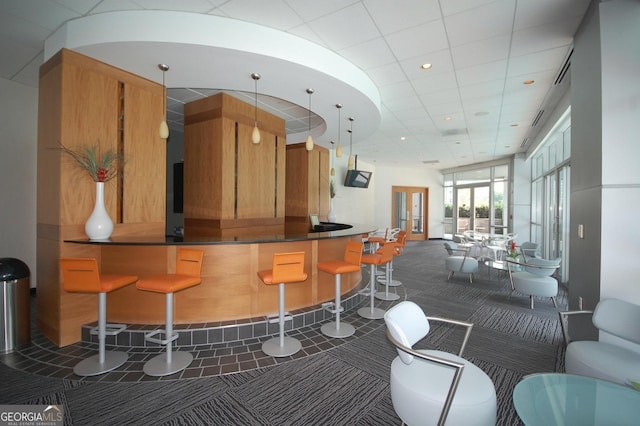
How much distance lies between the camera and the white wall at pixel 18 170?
432cm

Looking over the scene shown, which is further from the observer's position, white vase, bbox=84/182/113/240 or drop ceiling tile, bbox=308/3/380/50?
white vase, bbox=84/182/113/240

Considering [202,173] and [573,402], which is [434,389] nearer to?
[573,402]

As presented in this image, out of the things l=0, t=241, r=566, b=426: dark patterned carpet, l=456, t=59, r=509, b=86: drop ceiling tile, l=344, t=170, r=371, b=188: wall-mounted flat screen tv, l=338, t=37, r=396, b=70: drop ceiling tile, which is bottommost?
l=0, t=241, r=566, b=426: dark patterned carpet

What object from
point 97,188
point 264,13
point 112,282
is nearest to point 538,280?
point 264,13

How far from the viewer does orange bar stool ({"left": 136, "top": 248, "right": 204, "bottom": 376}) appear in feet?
8.51

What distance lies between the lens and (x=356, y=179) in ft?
34.3

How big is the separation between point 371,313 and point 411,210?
10429 mm

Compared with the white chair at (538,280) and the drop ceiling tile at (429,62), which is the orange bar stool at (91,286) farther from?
the white chair at (538,280)

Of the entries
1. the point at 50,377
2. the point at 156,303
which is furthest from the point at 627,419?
the point at 50,377

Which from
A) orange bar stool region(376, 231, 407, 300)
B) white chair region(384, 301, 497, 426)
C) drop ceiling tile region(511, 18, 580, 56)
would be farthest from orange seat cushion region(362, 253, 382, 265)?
drop ceiling tile region(511, 18, 580, 56)

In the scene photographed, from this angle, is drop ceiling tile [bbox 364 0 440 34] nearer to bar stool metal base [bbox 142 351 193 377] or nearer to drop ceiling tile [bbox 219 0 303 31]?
drop ceiling tile [bbox 219 0 303 31]

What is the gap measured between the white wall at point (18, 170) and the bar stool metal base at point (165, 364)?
11.9ft

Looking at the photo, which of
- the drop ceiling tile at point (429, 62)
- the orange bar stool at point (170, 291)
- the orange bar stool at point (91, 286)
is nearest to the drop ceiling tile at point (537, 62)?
the drop ceiling tile at point (429, 62)

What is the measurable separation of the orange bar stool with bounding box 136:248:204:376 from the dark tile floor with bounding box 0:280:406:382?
78 mm
